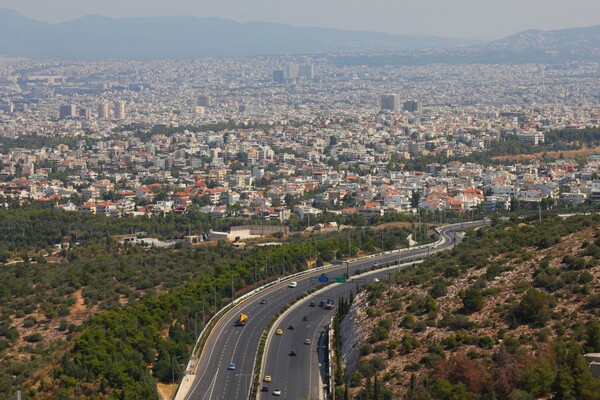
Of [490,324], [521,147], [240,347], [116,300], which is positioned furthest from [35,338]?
[521,147]

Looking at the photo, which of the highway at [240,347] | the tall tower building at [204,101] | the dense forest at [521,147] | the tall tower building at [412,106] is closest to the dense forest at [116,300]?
the highway at [240,347]

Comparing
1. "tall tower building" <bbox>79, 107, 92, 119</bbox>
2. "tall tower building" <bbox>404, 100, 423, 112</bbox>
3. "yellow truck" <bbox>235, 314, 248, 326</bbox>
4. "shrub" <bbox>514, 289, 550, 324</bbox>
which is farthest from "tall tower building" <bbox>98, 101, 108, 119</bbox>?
"shrub" <bbox>514, 289, 550, 324</bbox>

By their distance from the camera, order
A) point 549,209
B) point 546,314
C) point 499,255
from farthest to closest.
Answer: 1. point 549,209
2. point 499,255
3. point 546,314

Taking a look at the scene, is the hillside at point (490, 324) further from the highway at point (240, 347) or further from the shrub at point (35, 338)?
the shrub at point (35, 338)

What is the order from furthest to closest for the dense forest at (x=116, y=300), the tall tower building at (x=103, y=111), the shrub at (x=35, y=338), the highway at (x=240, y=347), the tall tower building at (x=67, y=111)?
the tall tower building at (x=67, y=111)
the tall tower building at (x=103, y=111)
the shrub at (x=35, y=338)
the dense forest at (x=116, y=300)
the highway at (x=240, y=347)

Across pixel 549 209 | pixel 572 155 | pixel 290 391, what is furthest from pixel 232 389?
pixel 572 155

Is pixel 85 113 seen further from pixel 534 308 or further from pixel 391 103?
pixel 534 308

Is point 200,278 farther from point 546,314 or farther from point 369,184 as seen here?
point 369,184
